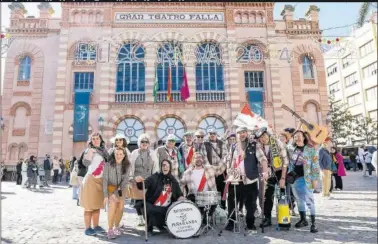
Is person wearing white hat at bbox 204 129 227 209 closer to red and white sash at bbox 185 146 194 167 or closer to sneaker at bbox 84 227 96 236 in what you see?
red and white sash at bbox 185 146 194 167

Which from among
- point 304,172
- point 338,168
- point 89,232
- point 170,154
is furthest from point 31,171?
point 338,168

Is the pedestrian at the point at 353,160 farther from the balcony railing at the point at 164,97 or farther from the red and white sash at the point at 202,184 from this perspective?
the red and white sash at the point at 202,184

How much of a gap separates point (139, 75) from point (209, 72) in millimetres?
4426

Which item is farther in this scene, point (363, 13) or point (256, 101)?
point (256, 101)

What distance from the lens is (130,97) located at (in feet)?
59.2

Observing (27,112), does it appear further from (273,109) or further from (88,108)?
(273,109)

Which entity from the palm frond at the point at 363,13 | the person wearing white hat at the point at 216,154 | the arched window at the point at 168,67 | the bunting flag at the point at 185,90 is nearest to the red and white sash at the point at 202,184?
the person wearing white hat at the point at 216,154

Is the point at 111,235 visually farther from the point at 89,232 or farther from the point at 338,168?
the point at 338,168

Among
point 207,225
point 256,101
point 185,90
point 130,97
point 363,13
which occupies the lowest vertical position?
point 207,225

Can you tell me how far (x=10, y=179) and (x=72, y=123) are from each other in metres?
4.95

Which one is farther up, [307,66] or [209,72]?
[307,66]

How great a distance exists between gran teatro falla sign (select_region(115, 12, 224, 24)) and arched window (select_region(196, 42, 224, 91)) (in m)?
1.70

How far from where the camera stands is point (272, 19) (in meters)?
19.2

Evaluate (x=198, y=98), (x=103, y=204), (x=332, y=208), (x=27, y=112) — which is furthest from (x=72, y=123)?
(x=332, y=208)
